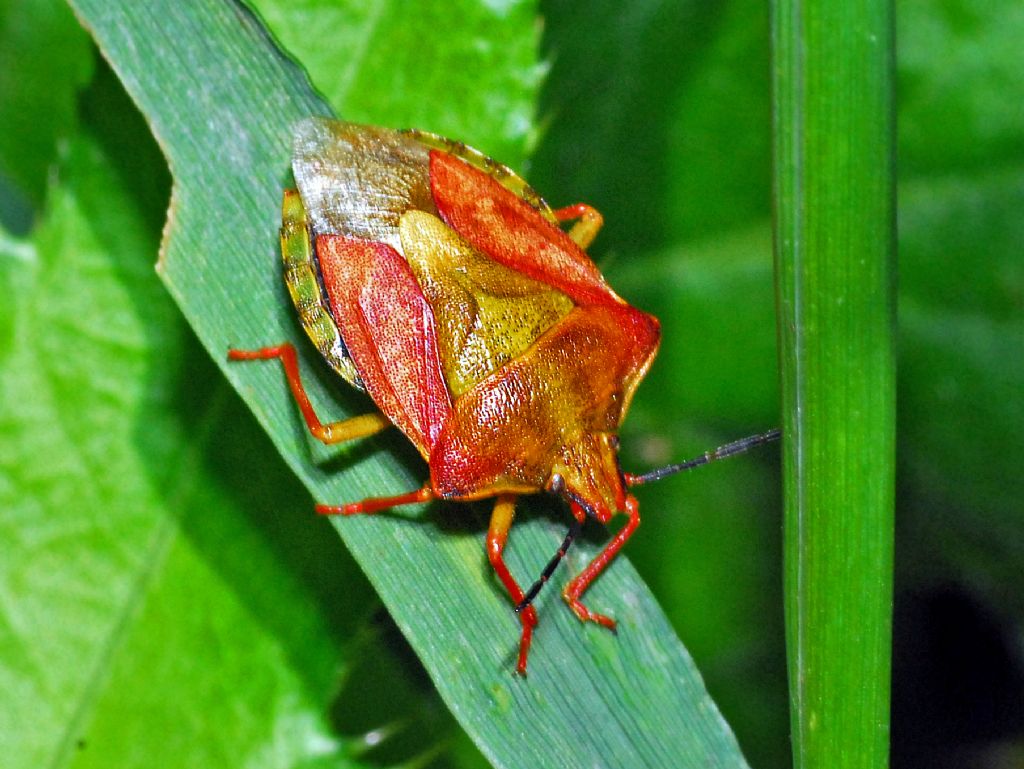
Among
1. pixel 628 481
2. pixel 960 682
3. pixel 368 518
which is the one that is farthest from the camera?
pixel 960 682

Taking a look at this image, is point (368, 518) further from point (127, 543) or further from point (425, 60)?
point (425, 60)

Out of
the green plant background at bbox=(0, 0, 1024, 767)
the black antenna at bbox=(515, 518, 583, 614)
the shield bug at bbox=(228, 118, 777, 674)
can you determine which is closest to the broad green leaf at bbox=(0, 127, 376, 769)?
the green plant background at bbox=(0, 0, 1024, 767)

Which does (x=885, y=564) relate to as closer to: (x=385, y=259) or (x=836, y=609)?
(x=836, y=609)

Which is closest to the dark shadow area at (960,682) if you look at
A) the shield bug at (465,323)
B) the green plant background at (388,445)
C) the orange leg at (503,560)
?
the green plant background at (388,445)

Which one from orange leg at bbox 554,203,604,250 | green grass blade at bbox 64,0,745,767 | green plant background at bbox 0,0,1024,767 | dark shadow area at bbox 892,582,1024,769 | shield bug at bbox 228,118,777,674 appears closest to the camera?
green grass blade at bbox 64,0,745,767

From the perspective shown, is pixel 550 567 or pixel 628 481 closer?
pixel 550 567

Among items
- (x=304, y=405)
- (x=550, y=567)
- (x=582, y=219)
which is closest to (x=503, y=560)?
(x=550, y=567)

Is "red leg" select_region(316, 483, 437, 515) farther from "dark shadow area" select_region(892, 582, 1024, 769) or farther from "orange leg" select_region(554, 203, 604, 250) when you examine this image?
"dark shadow area" select_region(892, 582, 1024, 769)
